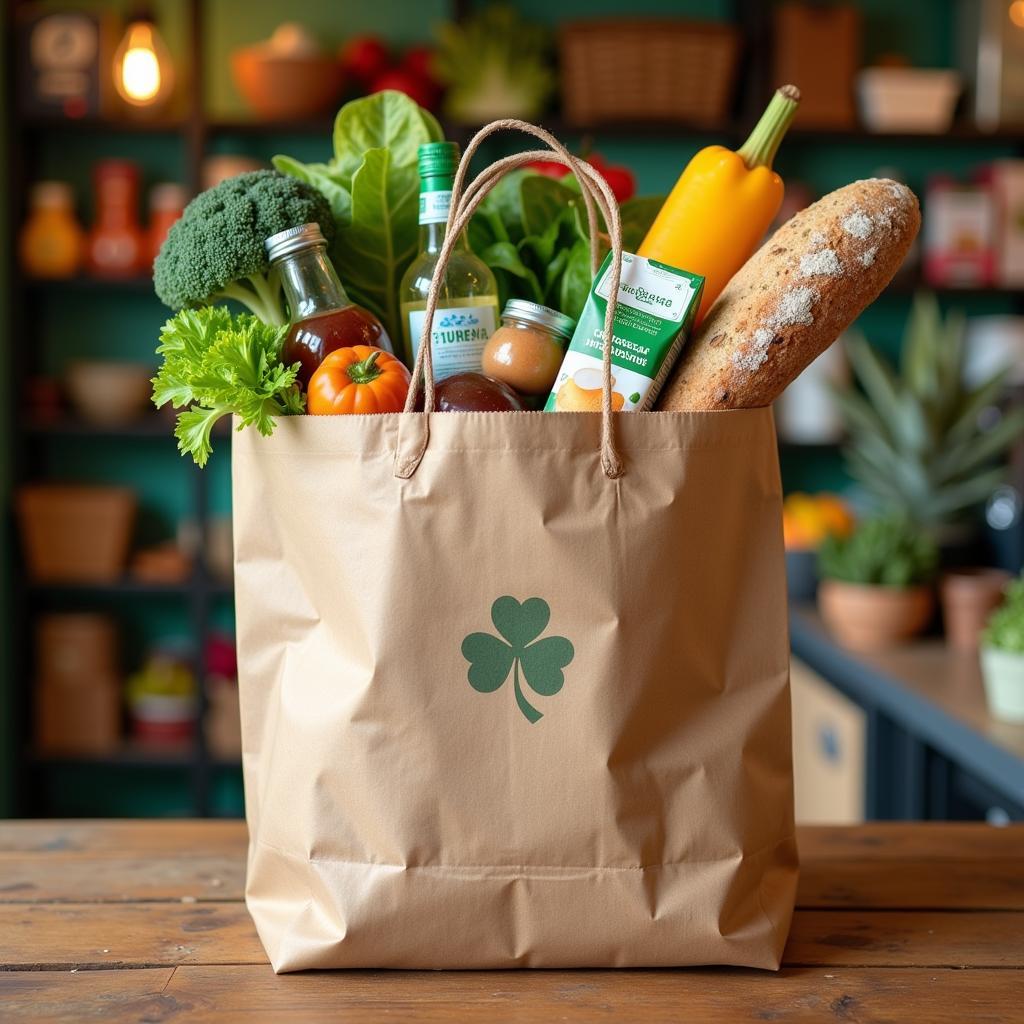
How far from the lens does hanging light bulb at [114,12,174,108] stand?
11.3ft

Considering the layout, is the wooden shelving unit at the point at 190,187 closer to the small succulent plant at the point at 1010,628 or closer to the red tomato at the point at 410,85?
the red tomato at the point at 410,85

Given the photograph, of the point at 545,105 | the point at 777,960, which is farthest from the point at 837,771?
the point at 545,105

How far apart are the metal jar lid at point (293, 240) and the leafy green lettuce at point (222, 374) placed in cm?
5

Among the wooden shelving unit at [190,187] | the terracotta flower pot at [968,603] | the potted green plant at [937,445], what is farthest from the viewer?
the wooden shelving unit at [190,187]

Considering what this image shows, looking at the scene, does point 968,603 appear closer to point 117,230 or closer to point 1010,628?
point 1010,628

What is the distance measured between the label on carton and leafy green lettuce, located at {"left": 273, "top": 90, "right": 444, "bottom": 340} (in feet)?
0.59

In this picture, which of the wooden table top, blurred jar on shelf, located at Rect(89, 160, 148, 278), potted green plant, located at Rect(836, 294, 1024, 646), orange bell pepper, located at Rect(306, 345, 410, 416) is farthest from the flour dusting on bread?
blurred jar on shelf, located at Rect(89, 160, 148, 278)

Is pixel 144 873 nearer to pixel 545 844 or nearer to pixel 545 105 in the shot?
pixel 545 844

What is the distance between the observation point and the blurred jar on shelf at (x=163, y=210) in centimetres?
352

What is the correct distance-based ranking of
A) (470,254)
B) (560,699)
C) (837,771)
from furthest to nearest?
(837,771), (470,254), (560,699)

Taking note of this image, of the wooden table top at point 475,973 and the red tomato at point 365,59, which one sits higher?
the red tomato at point 365,59

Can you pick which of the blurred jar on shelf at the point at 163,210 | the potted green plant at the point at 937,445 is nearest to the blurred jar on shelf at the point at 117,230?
the blurred jar on shelf at the point at 163,210

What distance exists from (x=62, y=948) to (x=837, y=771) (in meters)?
1.91

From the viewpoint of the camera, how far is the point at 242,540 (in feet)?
2.56
